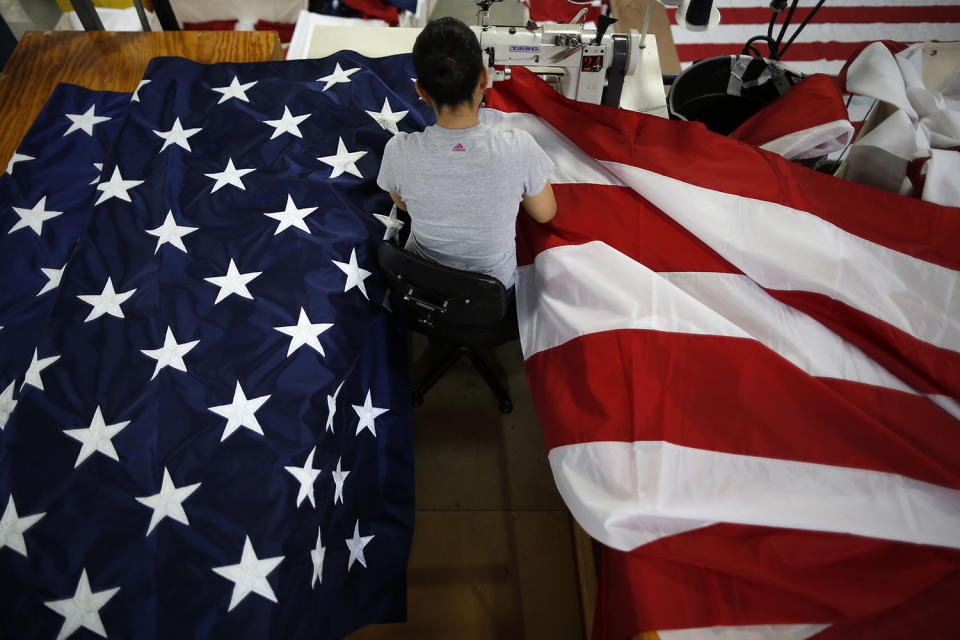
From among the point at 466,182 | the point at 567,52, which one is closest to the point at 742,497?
the point at 466,182

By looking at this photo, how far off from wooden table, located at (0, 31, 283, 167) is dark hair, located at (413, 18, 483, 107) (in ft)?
4.21

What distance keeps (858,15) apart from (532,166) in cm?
283

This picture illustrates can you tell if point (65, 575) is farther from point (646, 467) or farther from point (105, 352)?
point (646, 467)

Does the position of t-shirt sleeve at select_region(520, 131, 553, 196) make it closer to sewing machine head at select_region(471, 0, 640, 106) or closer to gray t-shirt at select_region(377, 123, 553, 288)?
gray t-shirt at select_region(377, 123, 553, 288)

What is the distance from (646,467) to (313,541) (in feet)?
2.41

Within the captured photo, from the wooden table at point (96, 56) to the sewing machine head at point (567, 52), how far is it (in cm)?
104

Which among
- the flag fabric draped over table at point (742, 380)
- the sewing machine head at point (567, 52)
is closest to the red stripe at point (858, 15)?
the sewing machine head at point (567, 52)

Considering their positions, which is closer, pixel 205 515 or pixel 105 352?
pixel 205 515

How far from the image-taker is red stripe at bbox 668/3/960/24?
2.95m

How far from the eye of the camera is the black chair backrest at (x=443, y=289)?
1.27 meters

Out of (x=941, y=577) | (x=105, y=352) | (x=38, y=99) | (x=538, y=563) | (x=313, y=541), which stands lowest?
(x=538, y=563)

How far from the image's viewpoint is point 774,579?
41.1 inches

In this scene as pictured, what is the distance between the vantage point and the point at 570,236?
1.48 meters

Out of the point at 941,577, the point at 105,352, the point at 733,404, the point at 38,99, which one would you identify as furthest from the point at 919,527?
the point at 38,99
